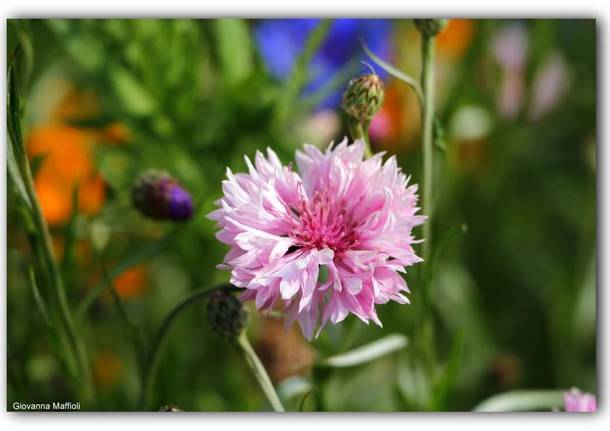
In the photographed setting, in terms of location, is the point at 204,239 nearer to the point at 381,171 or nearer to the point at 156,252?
the point at 156,252

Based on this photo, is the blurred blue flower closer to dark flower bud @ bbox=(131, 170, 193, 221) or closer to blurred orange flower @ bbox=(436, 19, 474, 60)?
blurred orange flower @ bbox=(436, 19, 474, 60)

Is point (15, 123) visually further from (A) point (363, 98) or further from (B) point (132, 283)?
(B) point (132, 283)

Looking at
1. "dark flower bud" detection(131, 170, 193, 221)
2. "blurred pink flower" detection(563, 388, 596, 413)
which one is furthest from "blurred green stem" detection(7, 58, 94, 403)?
"blurred pink flower" detection(563, 388, 596, 413)

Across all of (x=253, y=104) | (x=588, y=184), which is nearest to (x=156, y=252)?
(x=253, y=104)

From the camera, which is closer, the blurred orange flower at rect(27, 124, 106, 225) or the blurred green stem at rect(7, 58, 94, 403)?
the blurred green stem at rect(7, 58, 94, 403)

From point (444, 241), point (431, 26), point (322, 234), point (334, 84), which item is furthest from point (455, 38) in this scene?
point (322, 234)

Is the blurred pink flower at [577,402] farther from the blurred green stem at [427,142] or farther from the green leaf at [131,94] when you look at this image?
the green leaf at [131,94]

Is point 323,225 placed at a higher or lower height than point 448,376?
higher
